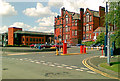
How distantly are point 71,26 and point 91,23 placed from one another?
35.0 ft

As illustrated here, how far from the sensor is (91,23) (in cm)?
6334

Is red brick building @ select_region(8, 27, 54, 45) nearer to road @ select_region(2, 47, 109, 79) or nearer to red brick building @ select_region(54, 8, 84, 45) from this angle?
red brick building @ select_region(54, 8, 84, 45)

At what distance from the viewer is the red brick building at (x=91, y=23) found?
62.8 metres

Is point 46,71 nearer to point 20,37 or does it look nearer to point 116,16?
point 116,16

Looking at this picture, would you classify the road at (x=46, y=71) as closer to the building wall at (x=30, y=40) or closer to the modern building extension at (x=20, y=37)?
the building wall at (x=30, y=40)

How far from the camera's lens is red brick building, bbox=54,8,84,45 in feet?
221

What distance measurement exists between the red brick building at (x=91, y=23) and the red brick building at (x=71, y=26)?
2.51 metres

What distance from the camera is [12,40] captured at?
247 feet

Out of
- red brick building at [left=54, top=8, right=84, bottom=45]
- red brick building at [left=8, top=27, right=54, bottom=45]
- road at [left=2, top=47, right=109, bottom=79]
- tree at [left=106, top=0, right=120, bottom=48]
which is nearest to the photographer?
road at [left=2, top=47, right=109, bottom=79]

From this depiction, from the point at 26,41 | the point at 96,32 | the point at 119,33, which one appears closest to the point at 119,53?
the point at 119,33

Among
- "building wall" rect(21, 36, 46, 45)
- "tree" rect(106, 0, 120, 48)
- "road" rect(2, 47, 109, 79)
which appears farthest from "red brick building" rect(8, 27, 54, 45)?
"tree" rect(106, 0, 120, 48)

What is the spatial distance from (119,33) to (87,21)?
185ft

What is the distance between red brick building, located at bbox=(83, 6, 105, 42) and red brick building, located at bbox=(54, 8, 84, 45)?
251 cm

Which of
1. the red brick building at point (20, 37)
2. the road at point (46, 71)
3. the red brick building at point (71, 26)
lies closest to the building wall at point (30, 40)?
the red brick building at point (20, 37)
